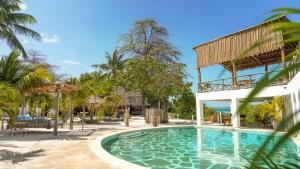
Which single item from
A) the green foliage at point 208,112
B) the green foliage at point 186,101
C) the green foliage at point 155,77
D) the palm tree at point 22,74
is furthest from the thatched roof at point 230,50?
the palm tree at point 22,74

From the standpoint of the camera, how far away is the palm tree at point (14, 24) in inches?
753

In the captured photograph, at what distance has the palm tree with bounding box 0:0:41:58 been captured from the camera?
1912 cm

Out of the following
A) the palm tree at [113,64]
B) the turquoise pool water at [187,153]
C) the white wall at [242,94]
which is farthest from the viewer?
the palm tree at [113,64]

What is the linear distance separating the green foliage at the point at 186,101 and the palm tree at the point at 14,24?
600 inches

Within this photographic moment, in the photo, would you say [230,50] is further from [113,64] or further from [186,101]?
[113,64]

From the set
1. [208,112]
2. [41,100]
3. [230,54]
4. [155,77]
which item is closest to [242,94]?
[230,54]

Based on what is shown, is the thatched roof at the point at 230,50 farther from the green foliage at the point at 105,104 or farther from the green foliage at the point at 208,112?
the green foliage at the point at 105,104

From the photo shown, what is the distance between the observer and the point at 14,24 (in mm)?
21062

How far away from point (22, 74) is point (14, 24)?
11.1m

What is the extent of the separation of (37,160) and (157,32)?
1190 inches

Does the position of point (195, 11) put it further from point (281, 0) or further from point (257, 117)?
point (281, 0)

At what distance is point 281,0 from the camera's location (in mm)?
1298

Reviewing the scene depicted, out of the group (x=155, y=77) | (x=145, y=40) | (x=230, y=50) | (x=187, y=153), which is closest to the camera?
(x=187, y=153)

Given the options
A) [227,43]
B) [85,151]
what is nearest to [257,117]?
[227,43]
